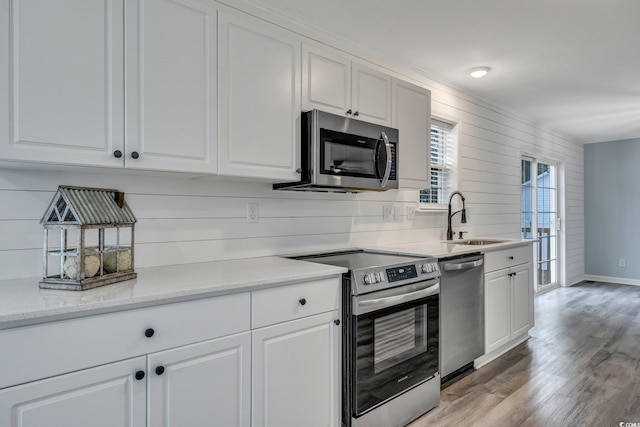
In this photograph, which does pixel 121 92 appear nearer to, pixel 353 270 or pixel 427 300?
pixel 353 270

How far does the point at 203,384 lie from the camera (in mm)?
1512

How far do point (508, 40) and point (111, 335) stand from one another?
318 centimetres

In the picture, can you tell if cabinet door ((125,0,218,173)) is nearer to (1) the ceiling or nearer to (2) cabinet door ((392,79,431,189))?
(1) the ceiling

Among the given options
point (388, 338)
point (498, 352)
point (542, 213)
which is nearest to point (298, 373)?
point (388, 338)

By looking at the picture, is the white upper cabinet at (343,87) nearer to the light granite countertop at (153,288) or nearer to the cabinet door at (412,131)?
the cabinet door at (412,131)

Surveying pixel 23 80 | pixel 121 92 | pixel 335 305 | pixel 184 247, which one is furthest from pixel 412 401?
pixel 23 80

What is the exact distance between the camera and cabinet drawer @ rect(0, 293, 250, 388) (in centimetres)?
115

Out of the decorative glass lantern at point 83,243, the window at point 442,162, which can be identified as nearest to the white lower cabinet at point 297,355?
the decorative glass lantern at point 83,243

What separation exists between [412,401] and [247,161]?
1.72 metres

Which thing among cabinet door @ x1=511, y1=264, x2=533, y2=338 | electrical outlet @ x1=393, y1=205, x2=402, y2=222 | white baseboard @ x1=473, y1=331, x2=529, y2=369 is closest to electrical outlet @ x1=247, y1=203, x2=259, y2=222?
electrical outlet @ x1=393, y1=205, x2=402, y2=222

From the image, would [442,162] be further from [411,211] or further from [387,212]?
[387,212]

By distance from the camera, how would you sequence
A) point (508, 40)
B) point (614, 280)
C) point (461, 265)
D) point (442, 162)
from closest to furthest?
point (461, 265)
point (508, 40)
point (442, 162)
point (614, 280)

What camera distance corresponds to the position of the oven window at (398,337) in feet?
6.99

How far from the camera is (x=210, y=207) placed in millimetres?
2229
